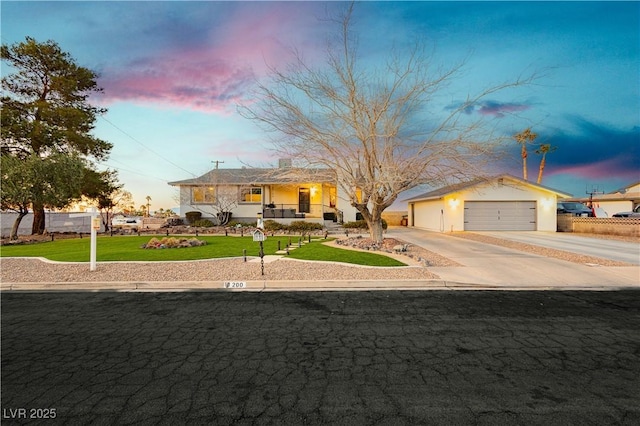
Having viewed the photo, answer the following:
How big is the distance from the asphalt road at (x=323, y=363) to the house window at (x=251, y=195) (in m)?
21.4

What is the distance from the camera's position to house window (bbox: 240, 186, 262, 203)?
27341 mm

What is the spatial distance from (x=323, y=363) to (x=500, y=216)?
24639 mm

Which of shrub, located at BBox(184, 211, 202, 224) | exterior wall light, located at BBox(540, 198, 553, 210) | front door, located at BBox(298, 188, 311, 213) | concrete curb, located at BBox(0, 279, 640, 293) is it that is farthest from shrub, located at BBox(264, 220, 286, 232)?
exterior wall light, located at BBox(540, 198, 553, 210)

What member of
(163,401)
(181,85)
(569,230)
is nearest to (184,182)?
(181,85)

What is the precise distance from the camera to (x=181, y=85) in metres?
18.0

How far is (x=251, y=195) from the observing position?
2764 cm

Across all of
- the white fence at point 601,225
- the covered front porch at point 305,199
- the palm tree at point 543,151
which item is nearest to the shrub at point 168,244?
the covered front porch at point 305,199

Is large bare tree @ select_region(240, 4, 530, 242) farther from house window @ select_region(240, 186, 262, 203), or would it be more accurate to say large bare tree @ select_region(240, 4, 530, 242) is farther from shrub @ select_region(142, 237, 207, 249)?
house window @ select_region(240, 186, 262, 203)

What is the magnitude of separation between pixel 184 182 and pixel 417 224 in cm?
2334

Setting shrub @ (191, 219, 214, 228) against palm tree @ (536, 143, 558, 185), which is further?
palm tree @ (536, 143, 558, 185)

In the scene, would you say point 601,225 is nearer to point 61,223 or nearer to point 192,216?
point 192,216

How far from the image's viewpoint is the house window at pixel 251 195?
27341 mm

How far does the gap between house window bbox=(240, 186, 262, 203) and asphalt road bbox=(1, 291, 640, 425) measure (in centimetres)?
2138

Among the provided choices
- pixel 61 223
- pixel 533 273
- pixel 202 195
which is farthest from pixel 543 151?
pixel 61 223
